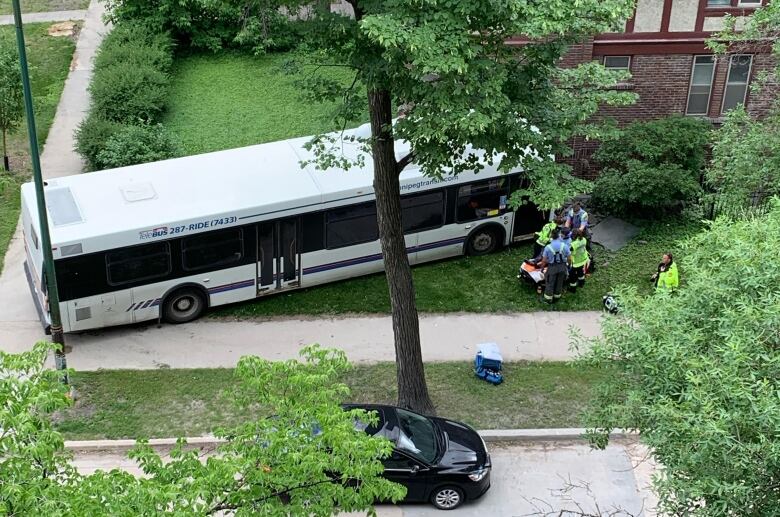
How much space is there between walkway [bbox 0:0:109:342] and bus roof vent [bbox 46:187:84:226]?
7.29ft

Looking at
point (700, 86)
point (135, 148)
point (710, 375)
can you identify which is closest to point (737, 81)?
point (700, 86)

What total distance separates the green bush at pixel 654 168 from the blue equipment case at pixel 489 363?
5729mm

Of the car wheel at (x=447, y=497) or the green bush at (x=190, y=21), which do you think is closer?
the car wheel at (x=447, y=497)

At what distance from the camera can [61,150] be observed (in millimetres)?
22734

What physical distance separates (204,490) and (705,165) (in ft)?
52.3

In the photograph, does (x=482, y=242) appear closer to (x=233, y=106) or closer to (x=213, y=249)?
(x=213, y=249)

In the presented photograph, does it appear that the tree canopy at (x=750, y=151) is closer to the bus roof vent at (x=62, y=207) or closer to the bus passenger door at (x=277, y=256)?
the bus passenger door at (x=277, y=256)

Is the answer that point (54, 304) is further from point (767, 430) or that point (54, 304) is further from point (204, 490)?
point (767, 430)

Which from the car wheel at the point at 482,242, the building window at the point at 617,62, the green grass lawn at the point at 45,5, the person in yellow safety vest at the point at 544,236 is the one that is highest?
the building window at the point at 617,62

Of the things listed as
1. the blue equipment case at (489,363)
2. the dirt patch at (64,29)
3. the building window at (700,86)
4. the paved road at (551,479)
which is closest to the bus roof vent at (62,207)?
the paved road at (551,479)

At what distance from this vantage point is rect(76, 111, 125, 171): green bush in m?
21.2

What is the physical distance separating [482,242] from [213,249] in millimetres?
5750

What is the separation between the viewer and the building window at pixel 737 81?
20.9m

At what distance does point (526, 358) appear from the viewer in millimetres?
15922
